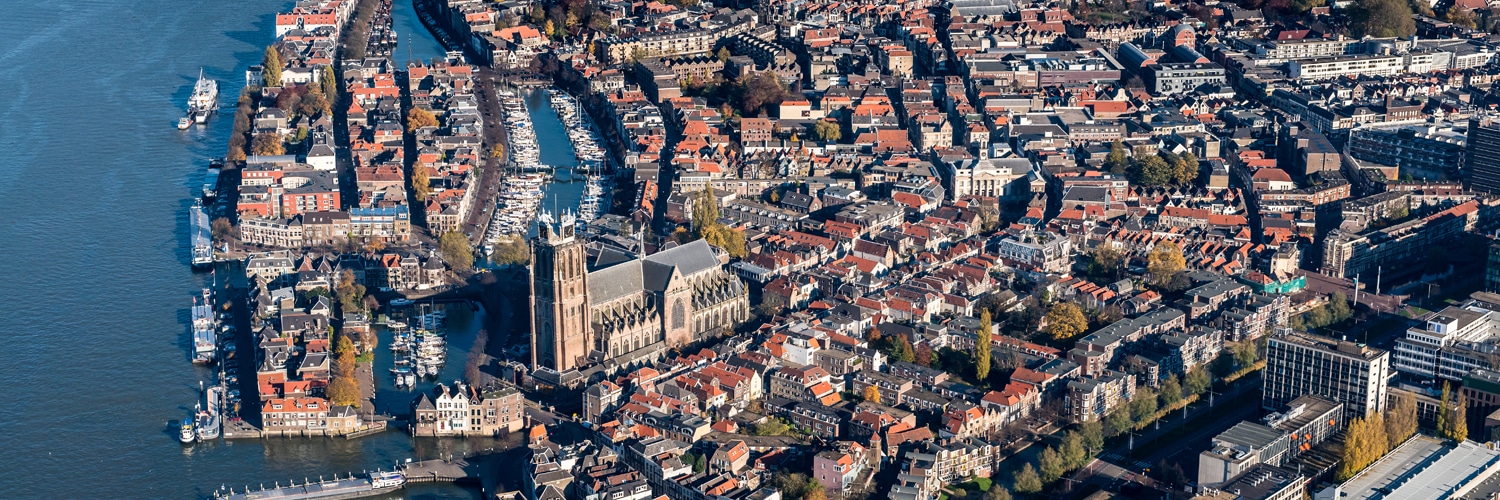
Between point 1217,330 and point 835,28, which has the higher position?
point 835,28

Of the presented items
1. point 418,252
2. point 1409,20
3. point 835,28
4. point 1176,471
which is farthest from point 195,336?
point 1409,20

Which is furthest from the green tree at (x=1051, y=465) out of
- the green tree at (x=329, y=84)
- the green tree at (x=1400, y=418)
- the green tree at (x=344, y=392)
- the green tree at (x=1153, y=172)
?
the green tree at (x=329, y=84)

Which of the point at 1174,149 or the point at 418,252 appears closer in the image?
the point at 418,252

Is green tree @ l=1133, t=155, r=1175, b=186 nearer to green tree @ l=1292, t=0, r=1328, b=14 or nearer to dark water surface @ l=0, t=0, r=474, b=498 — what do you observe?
green tree @ l=1292, t=0, r=1328, b=14

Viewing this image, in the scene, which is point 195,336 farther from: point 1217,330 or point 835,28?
point 835,28

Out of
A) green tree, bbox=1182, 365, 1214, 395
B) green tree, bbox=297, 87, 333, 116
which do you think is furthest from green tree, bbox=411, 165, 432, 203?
green tree, bbox=1182, 365, 1214, 395

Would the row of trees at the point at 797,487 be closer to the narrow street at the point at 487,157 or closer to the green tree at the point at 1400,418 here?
the green tree at the point at 1400,418
